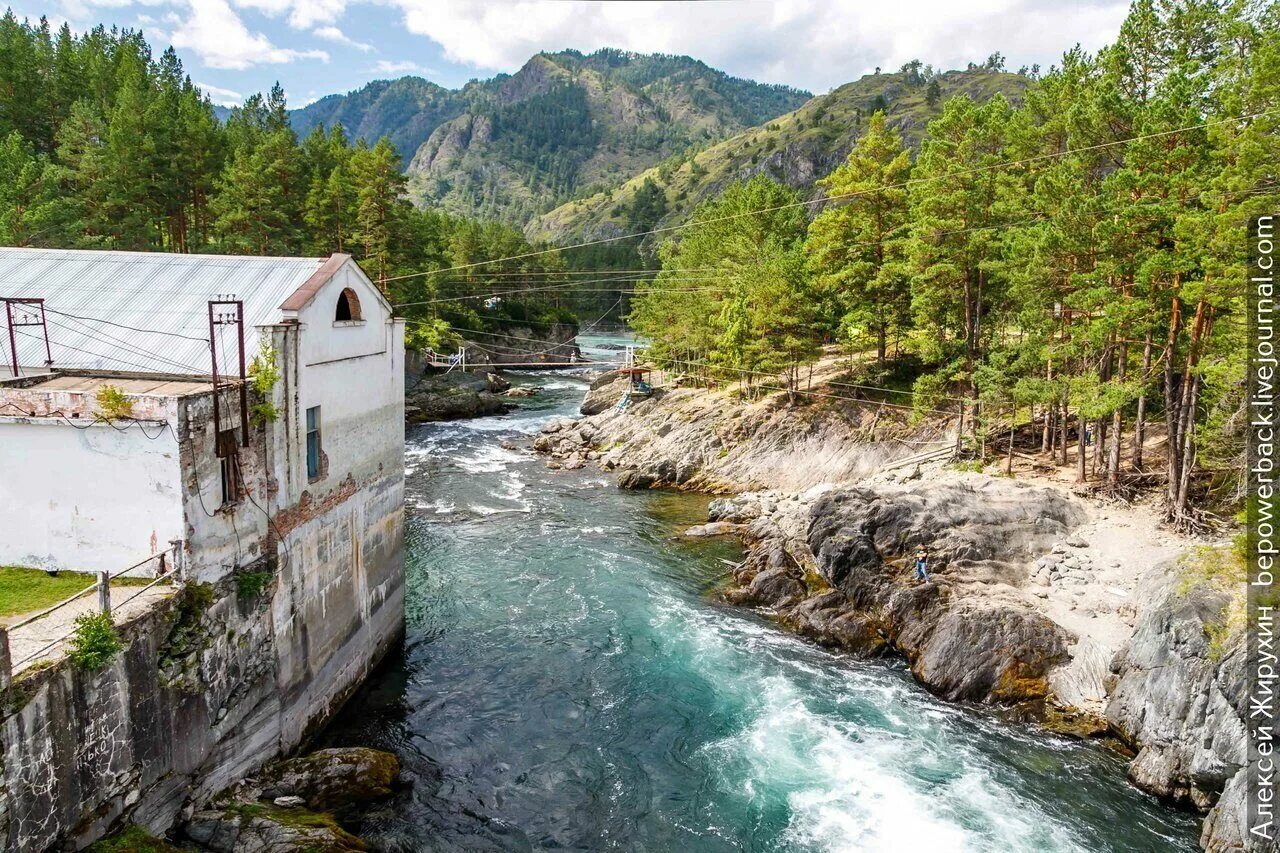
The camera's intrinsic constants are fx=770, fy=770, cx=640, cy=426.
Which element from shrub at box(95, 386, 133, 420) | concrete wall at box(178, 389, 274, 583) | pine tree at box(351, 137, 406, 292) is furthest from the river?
pine tree at box(351, 137, 406, 292)

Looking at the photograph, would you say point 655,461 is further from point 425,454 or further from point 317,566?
point 317,566

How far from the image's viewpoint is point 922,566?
83.5 feet

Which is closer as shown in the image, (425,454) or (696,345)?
(425,454)

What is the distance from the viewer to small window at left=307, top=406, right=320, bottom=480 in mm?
17683

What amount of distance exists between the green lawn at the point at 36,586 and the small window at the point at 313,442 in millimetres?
4302

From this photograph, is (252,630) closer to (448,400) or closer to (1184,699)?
(1184,699)

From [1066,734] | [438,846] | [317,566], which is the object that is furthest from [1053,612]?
[317,566]

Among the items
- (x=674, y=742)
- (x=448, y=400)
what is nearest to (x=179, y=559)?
(x=674, y=742)

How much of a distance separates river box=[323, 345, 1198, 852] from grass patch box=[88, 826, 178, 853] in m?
4.16

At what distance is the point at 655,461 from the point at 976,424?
17414mm

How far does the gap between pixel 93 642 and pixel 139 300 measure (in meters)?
10.2

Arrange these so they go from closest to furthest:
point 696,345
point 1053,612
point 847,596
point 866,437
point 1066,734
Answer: point 1066,734, point 1053,612, point 847,596, point 866,437, point 696,345

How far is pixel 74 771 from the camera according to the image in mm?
11406

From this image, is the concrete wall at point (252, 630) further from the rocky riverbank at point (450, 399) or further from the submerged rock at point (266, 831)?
the rocky riverbank at point (450, 399)
